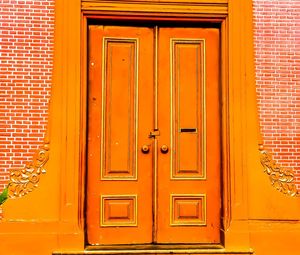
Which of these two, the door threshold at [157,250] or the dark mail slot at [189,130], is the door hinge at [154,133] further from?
the door threshold at [157,250]

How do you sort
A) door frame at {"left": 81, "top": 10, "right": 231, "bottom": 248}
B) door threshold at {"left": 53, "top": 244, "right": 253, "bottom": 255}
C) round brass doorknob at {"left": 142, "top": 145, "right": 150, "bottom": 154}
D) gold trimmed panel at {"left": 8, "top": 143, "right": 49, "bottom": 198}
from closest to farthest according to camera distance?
1. door threshold at {"left": 53, "top": 244, "right": 253, "bottom": 255}
2. gold trimmed panel at {"left": 8, "top": 143, "right": 49, "bottom": 198}
3. door frame at {"left": 81, "top": 10, "right": 231, "bottom": 248}
4. round brass doorknob at {"left": 142, "top": 145, "right": 150, "bottom": 154}

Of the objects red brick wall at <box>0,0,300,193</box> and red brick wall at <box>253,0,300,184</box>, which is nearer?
red brick wall at <box>0,0,300,193</box>

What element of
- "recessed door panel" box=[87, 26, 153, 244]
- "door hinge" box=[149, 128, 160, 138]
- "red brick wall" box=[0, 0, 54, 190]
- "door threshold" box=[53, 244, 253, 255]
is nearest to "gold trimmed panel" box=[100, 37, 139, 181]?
"recessed door panel" box=[87, 26, 153, 244]

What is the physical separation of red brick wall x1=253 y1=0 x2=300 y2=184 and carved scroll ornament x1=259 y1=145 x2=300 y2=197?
0.25ft

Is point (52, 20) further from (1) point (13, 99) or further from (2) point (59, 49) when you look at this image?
(1) point (13, 99)

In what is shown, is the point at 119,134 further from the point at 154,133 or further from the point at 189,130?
the point at 189,130

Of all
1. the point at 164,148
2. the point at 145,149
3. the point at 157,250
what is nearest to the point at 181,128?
the point at 164,148

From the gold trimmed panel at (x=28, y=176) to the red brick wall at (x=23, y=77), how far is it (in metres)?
0.07

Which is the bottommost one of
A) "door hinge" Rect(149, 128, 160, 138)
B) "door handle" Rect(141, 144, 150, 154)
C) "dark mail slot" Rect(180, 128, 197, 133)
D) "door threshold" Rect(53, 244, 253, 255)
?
"door threshold" Rect(53, 244, 253, 255)

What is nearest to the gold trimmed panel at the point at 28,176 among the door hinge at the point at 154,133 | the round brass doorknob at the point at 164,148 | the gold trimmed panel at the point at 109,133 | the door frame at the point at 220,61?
the door frame at the point at 220,61

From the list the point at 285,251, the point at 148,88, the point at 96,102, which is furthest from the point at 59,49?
the point at 285,251

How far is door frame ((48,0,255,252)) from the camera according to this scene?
20.2 feet

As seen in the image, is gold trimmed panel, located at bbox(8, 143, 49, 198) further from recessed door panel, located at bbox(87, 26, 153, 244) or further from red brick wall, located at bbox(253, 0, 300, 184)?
red brick wall, located at bbox(253, 0, 300, 184)

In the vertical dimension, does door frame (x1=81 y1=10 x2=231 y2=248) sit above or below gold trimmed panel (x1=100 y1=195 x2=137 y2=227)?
above
